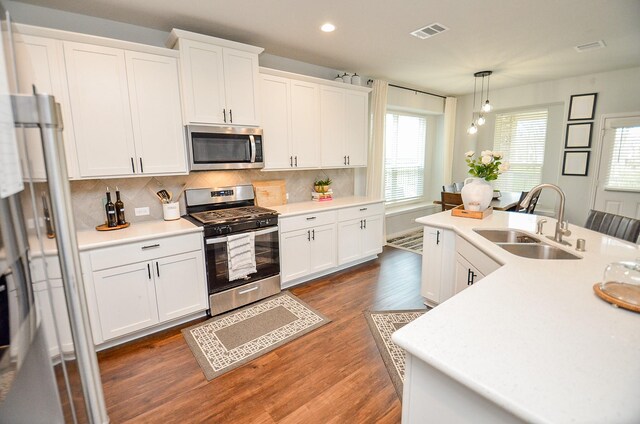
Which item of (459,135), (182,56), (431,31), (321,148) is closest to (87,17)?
(182,56)

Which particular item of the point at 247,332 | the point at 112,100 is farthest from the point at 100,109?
the point at 247,332

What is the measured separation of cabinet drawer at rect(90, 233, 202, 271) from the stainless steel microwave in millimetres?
726

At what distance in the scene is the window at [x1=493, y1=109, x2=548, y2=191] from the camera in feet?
17.5

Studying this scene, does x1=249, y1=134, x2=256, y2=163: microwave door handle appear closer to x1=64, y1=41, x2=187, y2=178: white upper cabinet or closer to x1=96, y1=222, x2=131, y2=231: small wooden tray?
x1=64, y1=41, x2=187, y2=178: white upper cabinet

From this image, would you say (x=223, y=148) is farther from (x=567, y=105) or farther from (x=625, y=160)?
(x=625, y=160)

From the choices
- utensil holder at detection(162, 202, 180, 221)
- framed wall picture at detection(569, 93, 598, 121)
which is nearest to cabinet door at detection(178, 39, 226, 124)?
utensil holder at detection(162, 202, 180, 221)

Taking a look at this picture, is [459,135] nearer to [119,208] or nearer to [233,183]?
[233,183]

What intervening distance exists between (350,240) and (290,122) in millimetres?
1698

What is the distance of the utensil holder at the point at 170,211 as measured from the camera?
9.56ft

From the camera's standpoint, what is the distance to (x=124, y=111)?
2.52 meters

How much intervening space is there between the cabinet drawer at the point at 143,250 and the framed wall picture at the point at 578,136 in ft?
18.9

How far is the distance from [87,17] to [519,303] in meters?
3.73

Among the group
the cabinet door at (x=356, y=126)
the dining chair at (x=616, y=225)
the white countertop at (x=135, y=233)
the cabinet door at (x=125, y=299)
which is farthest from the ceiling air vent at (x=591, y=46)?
the cabinet door at (x=125, y=299)

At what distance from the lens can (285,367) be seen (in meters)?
2.20
